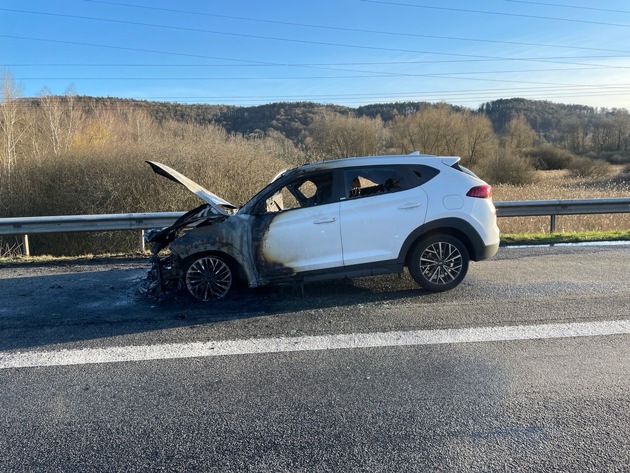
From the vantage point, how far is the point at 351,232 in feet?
18.6

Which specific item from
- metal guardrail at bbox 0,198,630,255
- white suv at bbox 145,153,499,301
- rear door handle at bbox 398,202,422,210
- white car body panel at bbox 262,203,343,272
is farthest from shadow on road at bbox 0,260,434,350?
metal guardrail at bbox 0,198,630,255

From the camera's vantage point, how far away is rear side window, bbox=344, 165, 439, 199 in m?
5.83

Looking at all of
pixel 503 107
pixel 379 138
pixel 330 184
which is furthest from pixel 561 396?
pixel 503 107

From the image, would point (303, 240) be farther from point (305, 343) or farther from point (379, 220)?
point (305, 343)

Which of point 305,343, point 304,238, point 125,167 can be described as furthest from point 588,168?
point 305,343

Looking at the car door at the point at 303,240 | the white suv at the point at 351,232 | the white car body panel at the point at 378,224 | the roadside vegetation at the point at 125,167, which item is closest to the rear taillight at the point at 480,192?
the white suv at the point at 351,232

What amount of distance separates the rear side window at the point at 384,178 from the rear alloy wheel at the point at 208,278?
6.06 ft

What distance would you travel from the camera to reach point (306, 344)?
14.7ft

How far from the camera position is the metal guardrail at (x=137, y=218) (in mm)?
9875

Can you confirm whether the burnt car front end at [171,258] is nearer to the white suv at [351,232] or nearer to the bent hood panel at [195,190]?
the white suv at [351,232]

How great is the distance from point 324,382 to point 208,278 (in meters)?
2.62

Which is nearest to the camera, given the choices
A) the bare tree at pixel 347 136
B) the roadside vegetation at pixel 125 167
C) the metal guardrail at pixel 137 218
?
the metal guardrail at pixel 137 218

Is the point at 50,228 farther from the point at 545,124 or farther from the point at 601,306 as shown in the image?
the point at 545,124

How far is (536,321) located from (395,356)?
1.84 m
